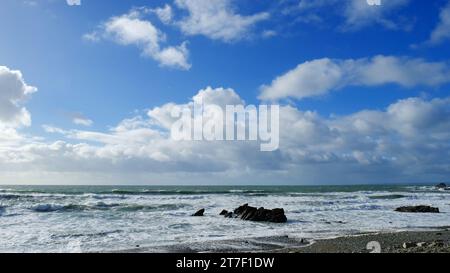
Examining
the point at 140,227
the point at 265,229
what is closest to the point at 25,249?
the point at 140,227

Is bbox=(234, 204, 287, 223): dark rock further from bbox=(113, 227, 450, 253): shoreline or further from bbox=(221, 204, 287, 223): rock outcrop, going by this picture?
bbox=(113, 227, 450, 253): shoreline

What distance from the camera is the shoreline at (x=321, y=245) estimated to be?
44.8 ft

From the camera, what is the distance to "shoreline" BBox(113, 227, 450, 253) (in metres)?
13.7

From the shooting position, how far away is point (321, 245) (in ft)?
50.1
